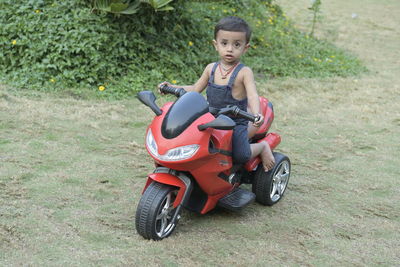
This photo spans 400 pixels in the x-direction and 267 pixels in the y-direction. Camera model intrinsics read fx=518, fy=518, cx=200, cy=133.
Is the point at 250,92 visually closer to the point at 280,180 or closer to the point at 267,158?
the point at 267,158

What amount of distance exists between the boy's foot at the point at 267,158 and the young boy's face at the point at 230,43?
767 mm

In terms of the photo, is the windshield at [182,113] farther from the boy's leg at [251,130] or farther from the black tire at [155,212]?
the boy's leg at [251,130]

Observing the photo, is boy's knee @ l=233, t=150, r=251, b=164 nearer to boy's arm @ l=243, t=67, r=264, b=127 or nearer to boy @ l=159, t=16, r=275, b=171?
boy @ l=159, t=16, r=275, b=171

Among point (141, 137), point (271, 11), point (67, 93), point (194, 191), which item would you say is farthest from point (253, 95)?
point (271, 11)

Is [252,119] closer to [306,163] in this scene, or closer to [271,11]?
[306,163]

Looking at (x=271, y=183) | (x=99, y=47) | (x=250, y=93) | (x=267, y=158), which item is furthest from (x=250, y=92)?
(x=99, y=47)

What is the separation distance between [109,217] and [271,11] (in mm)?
8862

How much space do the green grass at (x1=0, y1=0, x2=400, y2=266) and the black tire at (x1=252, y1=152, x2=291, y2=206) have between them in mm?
78

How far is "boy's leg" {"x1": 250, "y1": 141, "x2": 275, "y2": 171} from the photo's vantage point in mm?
3986

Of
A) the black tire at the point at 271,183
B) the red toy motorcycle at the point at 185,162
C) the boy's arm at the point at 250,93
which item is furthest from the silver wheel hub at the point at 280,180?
the boy's arm at the point at 250,93

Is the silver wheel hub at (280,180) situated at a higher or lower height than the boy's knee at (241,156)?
lower

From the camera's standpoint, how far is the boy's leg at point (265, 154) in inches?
157

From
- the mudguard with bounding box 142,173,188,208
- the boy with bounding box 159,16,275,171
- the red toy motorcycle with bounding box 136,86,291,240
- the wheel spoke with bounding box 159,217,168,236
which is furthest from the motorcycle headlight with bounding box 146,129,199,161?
the boy with bounding box 159,16,275,171

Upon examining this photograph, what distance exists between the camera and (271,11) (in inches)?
456
